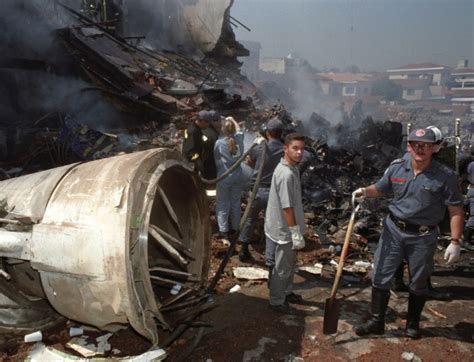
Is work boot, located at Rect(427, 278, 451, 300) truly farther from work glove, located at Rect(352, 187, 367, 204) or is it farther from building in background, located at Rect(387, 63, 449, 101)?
building in background, located at Rect(387, 63, 449, 101)

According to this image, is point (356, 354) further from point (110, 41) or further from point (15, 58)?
point (110, 41)

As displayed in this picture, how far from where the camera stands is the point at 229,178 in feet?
17.8

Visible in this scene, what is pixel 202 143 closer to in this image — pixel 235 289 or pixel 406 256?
pixel 235 289

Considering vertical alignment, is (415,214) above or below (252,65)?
below

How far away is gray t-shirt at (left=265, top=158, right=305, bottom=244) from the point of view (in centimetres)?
376

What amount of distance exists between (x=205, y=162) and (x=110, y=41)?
11.6 meters

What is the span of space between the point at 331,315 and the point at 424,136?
6.06ft

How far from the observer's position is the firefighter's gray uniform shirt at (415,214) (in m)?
3.28

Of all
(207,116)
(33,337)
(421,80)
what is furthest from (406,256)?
(421,80)

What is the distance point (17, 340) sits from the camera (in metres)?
3.32

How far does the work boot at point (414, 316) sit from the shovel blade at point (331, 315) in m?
0.69

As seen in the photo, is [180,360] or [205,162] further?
[205,162]

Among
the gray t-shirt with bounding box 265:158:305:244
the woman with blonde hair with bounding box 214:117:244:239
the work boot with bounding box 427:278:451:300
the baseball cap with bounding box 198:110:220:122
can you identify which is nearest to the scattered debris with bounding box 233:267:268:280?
the woman with blonde hair with bounding box 214:117:244:239

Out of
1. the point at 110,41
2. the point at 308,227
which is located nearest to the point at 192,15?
the point at 110,41
